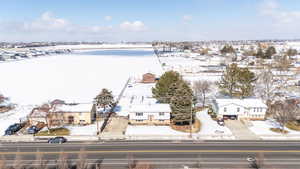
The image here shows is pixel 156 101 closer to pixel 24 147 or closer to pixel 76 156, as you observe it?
pixel 76 156

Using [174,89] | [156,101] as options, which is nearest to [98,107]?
[156,101]

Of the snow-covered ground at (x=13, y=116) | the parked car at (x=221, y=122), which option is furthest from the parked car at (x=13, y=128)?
the parked car at (x=221, y=122)

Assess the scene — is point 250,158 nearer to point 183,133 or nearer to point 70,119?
point 183,133

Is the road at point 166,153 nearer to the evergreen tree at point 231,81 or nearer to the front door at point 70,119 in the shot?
the front door at point 70,119

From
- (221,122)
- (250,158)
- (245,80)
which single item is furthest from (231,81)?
(250,158)

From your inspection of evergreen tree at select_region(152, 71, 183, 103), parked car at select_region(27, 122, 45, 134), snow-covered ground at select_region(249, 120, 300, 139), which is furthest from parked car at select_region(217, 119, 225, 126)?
parked car at select_region(27, 122, 45, 134)

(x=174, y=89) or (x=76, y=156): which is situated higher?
(x=174, y=89)

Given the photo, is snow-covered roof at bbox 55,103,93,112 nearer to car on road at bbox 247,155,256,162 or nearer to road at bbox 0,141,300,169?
road at bbox 0,141,300,169
